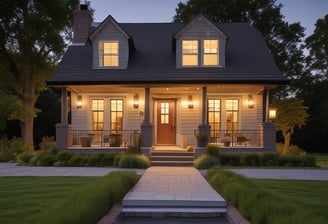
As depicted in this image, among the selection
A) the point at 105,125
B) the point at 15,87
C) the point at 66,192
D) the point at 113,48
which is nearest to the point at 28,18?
the point at 15,87

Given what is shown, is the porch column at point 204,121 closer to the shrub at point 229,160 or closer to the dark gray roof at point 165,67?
the dark gray roof at point 165,67

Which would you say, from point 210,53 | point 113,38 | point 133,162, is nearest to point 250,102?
point 210,53

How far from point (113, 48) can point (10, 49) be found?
1115cm

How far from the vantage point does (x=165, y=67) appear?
56.3 ft

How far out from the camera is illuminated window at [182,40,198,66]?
675 inches

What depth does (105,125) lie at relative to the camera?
1808cm

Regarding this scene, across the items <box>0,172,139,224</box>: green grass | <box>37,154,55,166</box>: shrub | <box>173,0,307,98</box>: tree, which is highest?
<box>173,0,307,98</box>: tree

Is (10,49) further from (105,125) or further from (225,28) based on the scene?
(225,28)

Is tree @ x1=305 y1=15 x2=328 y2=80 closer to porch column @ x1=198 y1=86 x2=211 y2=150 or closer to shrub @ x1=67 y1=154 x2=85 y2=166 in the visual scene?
porch column @ x1=198 y1=86 x2=211 y2=150

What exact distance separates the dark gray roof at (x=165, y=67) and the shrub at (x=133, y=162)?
157 inches

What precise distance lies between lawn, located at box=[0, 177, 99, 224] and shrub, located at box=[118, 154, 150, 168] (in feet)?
11.9

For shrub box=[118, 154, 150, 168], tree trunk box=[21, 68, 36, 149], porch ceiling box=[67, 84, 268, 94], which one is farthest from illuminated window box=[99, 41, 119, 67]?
tree trunk box=[21, 68, 36, 149]

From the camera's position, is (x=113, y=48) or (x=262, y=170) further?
(x=113, y=48)

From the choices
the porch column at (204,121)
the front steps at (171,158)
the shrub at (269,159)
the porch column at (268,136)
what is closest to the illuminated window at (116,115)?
the front steps at (171,158)
